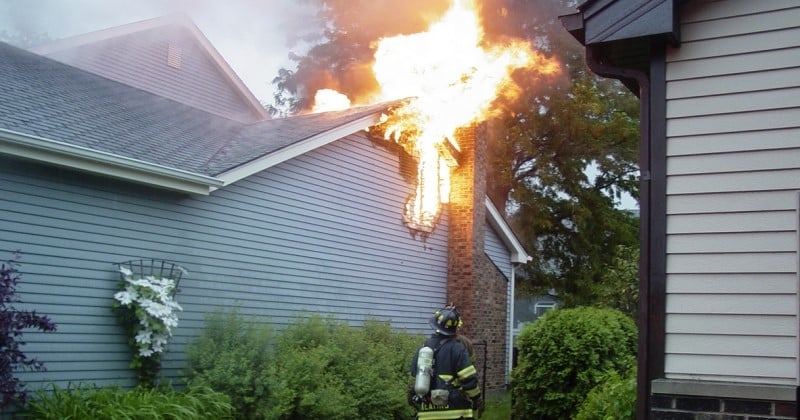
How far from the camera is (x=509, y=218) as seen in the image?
1090 inches

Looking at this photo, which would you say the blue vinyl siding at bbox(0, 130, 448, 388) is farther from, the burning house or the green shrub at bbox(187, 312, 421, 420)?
the green shrub at bbox(187, 312, 421, 420)

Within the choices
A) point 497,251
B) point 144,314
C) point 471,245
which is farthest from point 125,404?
point 497,251

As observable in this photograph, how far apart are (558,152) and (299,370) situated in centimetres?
1820

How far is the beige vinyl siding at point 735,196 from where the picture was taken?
17.8 ft

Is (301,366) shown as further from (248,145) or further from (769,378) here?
(769,378)

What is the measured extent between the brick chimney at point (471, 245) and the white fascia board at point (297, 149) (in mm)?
2285

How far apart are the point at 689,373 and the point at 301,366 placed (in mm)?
5891

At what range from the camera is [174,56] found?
19281 mm

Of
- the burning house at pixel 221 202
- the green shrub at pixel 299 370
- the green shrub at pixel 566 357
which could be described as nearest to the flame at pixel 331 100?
the burning house at pixel 221 202

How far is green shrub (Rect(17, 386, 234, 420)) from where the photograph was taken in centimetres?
841

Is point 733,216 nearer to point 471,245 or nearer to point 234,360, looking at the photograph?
point 234,360

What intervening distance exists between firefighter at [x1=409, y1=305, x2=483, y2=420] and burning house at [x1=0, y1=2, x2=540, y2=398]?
4031 millimetres

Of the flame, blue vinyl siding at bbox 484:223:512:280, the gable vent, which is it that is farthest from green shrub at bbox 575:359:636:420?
the gable vent

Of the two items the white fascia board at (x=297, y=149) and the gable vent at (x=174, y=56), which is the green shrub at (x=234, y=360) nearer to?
the white fascia board at (x=297, y=149)
